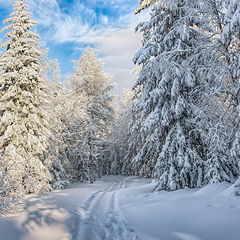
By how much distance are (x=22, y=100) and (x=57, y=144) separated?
520 cm

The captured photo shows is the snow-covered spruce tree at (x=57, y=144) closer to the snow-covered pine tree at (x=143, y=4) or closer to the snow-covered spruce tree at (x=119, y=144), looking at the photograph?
the snow-covered pine tree at (x=143, y=4)

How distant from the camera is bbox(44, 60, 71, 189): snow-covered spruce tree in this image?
17.0 m

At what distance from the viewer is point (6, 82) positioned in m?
14.1

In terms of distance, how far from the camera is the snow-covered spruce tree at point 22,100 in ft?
43.9

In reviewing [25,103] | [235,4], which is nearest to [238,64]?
[235,4]

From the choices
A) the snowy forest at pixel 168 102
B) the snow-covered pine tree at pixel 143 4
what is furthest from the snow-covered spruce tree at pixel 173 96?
the snow-covered pine tree at pixel 143 4

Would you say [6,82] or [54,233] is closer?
[54,233]

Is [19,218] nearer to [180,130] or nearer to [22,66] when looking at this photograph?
[180,130]

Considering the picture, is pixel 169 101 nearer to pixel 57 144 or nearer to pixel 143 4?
pixel 143 4

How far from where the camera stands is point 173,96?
10.8 m

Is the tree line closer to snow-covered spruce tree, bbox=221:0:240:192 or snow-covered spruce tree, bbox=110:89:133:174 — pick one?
snow-covered spruce tree, bbox=221:0:240:192

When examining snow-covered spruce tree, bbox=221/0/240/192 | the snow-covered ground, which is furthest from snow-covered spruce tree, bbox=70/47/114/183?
snow-covered spruce tree, bbox=221/0/240/192

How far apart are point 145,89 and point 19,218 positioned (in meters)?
8.37

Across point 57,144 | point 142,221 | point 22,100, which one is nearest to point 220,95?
point 142,221
